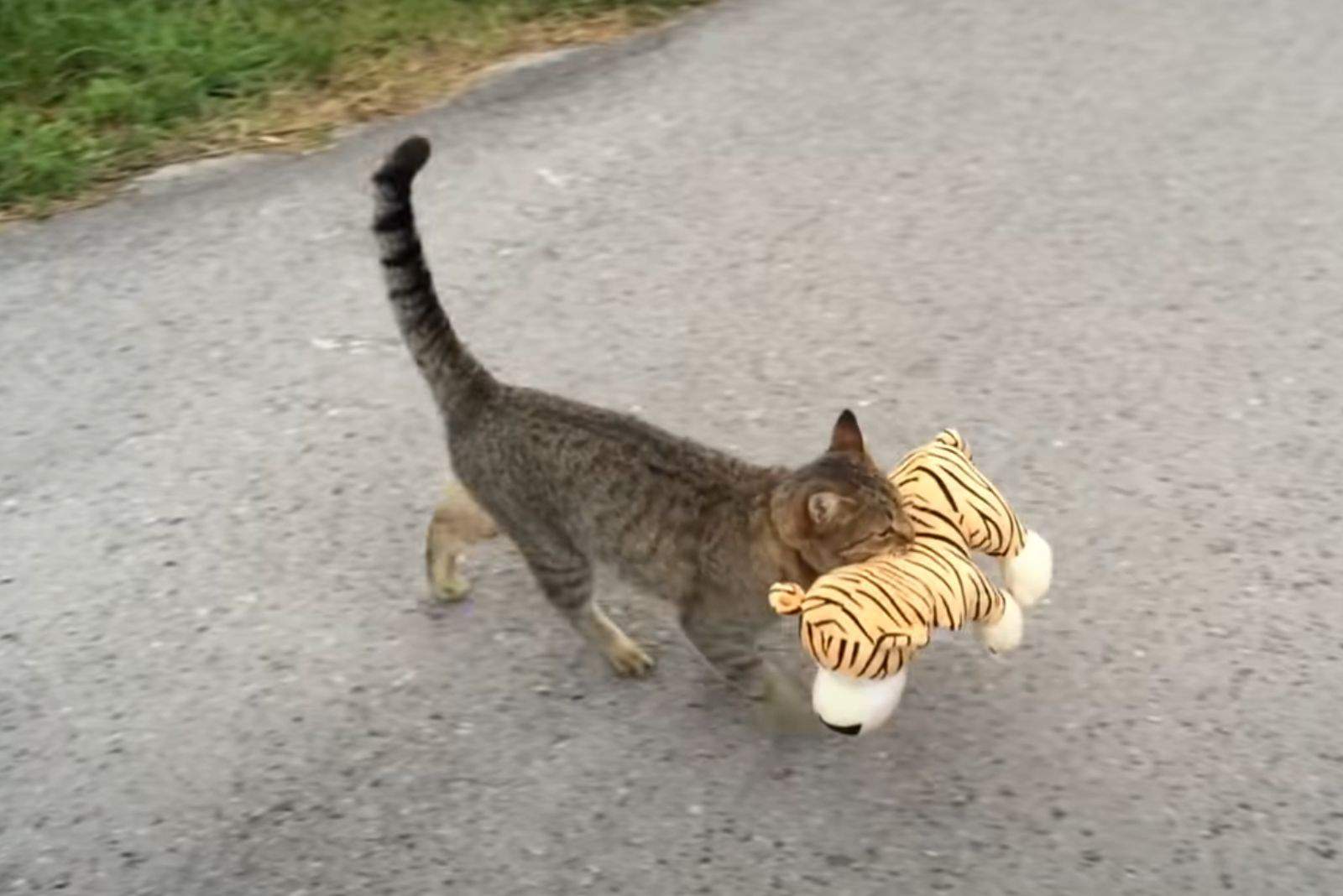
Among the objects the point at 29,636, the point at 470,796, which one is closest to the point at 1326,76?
the point at 470,796

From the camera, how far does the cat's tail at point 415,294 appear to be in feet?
9.98

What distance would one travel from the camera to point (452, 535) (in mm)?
3355

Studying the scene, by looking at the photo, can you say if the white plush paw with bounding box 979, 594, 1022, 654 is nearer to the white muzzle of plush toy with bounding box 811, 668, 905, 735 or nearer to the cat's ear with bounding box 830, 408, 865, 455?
the white muzzle of plush toy with bounding box 811, 668, 905, 735

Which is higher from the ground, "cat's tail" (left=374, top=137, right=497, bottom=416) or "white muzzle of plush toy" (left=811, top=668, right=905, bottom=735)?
"cat's tail" (left=374, top=137, right=497, bottom=416)

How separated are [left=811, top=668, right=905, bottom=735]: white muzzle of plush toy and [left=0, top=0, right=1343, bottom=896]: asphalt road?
9.9 inches

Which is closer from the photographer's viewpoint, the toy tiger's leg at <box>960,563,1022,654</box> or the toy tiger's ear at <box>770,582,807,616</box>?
the toy tiger's ear at <box>770,582,807,616</box>

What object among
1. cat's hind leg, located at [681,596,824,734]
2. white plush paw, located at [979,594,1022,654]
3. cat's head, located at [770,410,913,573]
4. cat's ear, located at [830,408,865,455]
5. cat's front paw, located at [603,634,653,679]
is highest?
cat's ear, located at [830,408,865,455]

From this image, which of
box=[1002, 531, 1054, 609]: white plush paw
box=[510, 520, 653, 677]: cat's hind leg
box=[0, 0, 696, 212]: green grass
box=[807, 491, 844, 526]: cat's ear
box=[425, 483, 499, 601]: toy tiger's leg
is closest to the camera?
box=[807, 491, 844, 526]: cat's ear

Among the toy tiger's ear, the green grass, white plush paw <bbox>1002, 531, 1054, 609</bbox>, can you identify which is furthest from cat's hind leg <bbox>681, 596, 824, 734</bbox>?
the green grass

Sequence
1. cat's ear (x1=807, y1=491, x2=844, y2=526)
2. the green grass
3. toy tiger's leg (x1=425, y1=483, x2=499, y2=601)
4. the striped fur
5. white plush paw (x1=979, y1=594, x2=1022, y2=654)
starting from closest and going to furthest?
the striped fur, cat's ear (x1=807, y1=491, x2=844, y2=526), white plush paw (x1=979, y1=594, x2=1022, y2=654), toy tiger's leg (x1=425, y1=483, x2=499, y2=601), the green grass

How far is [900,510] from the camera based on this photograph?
290 centimetres

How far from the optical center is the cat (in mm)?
2895

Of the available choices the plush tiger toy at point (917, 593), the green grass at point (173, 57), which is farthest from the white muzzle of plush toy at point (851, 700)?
the green grass at point (173, 57)

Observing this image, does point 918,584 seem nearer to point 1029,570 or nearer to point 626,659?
point 1029,570
